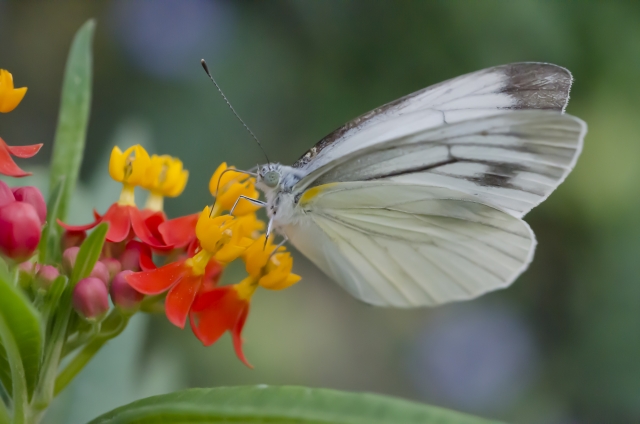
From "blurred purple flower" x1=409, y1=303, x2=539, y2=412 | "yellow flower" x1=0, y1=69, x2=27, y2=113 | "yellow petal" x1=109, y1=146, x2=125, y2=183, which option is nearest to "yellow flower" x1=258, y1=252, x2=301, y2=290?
"yellow petal" x1=109, y1=146, x2=125, y2=183

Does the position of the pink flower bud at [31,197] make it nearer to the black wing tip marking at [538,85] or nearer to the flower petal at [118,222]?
the flower petal at [118,222]

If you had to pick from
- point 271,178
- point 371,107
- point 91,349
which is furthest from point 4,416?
point 371,107

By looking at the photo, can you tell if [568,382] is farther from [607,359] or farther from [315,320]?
[315,320]

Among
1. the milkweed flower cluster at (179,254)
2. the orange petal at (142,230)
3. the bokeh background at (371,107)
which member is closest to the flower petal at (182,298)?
the milkweed flower cluster at (179,254)

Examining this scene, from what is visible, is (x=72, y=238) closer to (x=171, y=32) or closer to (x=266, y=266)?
(x=266, y=266)

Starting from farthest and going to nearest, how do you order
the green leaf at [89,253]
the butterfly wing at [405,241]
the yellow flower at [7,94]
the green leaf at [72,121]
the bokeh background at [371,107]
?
the bokeh background at [371,107]
the butterfly wing at [405,241]
the green leaf at [72,121]
the yellow flower at [7,94]
the green leaf at [89,253]

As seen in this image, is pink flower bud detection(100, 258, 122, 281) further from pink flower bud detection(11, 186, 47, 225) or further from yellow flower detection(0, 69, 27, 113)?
yellow flower detection(0, 69, 27, 113)

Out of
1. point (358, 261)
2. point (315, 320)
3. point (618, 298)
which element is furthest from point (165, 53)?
point (618, 298)
